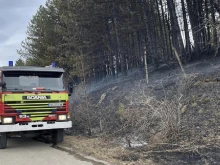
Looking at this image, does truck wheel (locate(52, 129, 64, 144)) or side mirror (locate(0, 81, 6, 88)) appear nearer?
side mirror (locate(0, 81, 6, 88))

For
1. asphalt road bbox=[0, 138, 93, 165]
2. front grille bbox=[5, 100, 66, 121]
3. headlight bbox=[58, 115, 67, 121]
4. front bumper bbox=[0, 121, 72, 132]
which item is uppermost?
front grille bbox=[5, 100, 66, 121]

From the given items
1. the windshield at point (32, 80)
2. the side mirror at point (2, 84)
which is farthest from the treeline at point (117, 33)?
the side mirror at point (2, 84)

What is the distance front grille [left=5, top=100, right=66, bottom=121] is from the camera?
8.76 metres

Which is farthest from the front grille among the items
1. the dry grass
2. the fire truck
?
the dry grass

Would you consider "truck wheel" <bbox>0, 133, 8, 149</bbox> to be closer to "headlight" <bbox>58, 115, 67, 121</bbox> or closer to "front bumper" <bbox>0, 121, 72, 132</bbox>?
"front bumper" <bbox>0, 121, 72, 132</bbox>

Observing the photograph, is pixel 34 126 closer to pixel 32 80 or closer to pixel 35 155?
pixel 35 155

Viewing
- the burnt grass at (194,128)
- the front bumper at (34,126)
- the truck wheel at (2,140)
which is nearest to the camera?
the burnt grass at (194,128)

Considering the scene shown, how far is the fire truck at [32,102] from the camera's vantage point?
28.7ft

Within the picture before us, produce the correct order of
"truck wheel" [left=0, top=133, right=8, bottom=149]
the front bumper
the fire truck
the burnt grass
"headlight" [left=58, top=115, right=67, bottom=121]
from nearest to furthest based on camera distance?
1. the burnt grass
2. the front bumper
3. the fire truck
4. "truck wheel" [left=0, top=133, right=8, bottom=149]
5. "headlight" [left=58, top=115, right=67, bottom=121]

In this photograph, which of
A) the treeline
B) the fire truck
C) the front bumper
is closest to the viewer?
the front bumper

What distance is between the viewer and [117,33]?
2422 centimetres

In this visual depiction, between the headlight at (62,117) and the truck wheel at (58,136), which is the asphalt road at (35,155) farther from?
the headlight at (62,117)

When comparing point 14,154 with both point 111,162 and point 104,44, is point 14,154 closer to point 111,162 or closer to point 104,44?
point 111,162

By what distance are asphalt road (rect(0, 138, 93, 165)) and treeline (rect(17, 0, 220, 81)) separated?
415 inches
